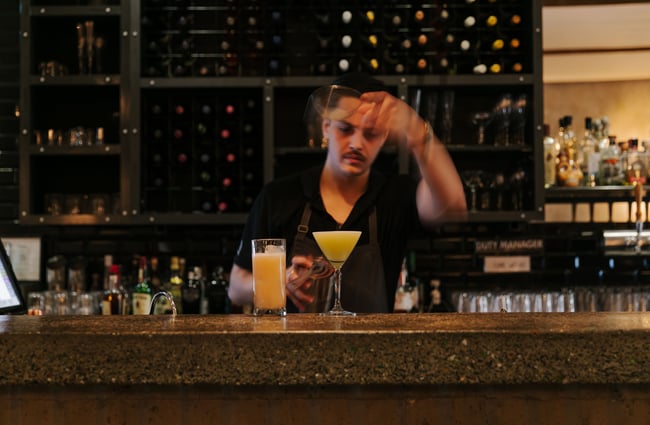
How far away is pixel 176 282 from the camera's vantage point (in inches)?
157

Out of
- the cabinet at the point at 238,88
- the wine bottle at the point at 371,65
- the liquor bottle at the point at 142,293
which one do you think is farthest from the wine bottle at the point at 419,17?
the liquor bottle at the point at 142,293

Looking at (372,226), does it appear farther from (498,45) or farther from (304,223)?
(498,45)

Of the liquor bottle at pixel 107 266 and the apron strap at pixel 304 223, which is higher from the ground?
the apron strap at pixel 304 223

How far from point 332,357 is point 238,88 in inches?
108

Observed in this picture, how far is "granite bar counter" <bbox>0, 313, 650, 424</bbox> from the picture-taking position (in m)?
1.29

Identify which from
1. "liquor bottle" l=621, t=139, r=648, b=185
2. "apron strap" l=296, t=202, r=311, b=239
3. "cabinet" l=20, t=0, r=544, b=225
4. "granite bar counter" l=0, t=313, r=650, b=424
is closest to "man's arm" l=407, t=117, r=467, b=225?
"apron strap" l=296, t=202, r=311, b=239

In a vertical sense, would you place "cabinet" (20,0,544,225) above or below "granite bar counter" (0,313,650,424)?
above

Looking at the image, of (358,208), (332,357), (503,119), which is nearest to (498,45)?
(503,119)

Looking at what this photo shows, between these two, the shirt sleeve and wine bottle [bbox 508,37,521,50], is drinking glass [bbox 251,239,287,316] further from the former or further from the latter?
wine bottle [bbox 508,37,521,50]

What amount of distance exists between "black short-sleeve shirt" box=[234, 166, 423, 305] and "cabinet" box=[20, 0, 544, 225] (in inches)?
42.1

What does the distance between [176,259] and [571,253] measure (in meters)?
2.10

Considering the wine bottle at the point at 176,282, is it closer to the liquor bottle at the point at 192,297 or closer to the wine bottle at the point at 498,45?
the liquor bottle at the point at 192,297

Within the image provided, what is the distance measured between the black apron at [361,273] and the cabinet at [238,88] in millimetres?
1197

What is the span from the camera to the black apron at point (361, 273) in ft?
8.52
